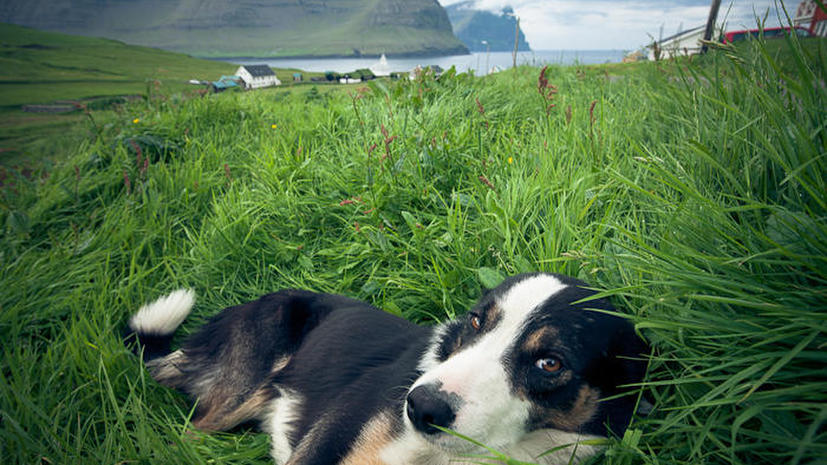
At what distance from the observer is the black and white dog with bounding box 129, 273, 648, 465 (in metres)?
1.42

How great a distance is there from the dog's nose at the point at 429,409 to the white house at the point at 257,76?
758cm

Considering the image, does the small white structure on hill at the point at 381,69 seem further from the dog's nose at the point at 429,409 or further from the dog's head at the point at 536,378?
the dog's nose at the point at 429,409

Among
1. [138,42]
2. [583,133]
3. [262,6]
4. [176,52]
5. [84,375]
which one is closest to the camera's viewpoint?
[84,375]

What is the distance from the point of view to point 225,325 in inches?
102

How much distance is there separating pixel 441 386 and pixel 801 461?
0.96m

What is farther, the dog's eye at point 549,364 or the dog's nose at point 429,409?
the dog's eye at point 549,364

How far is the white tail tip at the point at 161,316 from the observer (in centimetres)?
250

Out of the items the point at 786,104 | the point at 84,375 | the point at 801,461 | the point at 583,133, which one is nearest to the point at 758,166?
the point at 786,104

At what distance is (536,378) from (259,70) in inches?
330

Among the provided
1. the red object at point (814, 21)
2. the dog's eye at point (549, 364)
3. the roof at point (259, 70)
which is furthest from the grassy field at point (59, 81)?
the red object at point (814, 21)

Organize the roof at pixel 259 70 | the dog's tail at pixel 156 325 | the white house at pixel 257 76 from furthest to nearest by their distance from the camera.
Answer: the roof at pixel 259 70 → the white house at pixel 257 76 → the dog's tail at pixel 156 325

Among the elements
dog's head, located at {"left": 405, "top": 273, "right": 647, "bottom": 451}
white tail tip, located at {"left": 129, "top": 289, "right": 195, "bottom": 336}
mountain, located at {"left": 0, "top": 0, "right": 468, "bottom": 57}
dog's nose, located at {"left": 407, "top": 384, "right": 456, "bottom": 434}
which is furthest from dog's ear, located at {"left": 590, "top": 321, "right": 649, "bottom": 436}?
mountain, located at {"left": 0, "top": 0, "right": 468, "bottom": 57}

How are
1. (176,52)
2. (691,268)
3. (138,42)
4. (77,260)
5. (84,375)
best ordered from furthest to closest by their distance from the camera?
(176,52) < (138,42) < (77,260) < (84,375) < (691,268)

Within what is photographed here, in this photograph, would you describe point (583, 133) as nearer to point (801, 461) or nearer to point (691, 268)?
point (691, 268)
